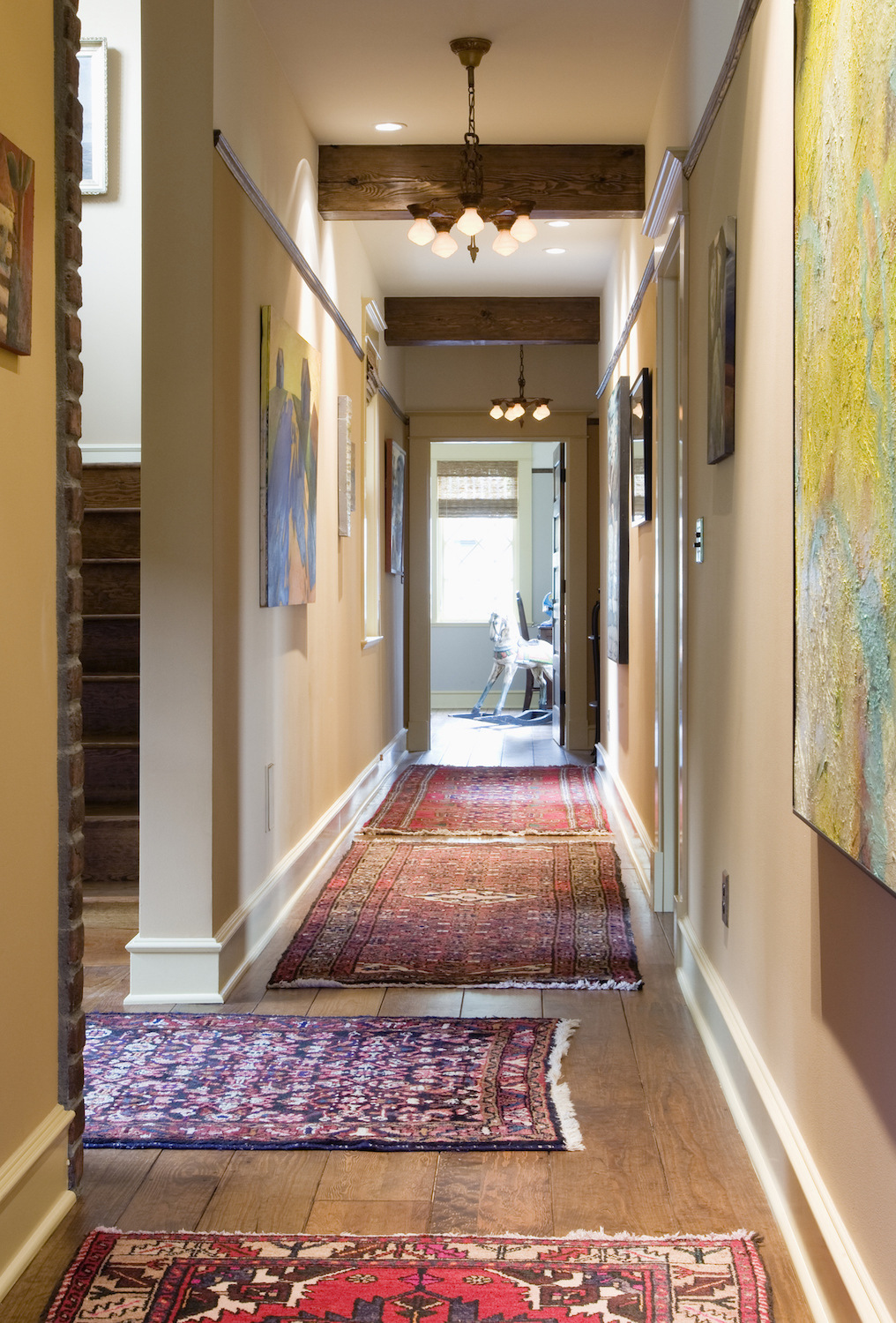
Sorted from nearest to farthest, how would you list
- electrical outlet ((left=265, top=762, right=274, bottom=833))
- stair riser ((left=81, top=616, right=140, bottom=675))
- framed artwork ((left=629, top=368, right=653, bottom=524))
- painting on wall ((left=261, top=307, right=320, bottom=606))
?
1. painting on wall ((left=261, top=307, right=320, bottom=606))
2. electrical outlet ((left=265, top=762, right=274, bottom=833))
3. framed artwork ((left=629, top=368, right=653, bottom=524))
4. stair riser ((left=81, top=616, right=140, bottom=675))

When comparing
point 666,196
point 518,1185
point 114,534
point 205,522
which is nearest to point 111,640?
point 114,534

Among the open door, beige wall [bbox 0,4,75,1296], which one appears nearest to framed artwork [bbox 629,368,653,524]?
beige wall [bbox 0,4,75,1296]

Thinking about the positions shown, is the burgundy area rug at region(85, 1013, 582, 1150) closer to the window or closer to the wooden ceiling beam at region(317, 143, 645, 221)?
the wooden ceiling beam at region(317, 143, 645, 221)

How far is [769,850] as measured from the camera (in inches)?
87.4

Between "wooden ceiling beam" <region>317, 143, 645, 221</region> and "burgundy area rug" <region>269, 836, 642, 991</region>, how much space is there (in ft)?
8.37

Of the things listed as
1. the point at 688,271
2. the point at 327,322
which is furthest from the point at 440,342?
the point at 688,271

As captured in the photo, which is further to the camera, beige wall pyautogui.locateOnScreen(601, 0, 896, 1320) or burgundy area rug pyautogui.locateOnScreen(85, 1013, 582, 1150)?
burgundy area rug pyautogui.locateOnScreen(85, 1013, 582, 1150)

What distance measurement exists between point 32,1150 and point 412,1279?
0.63 meters

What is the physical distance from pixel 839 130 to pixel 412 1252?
1712mm

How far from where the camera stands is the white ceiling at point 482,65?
370 cm

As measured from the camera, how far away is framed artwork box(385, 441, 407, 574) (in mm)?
7344

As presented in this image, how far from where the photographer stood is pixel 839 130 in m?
1.50

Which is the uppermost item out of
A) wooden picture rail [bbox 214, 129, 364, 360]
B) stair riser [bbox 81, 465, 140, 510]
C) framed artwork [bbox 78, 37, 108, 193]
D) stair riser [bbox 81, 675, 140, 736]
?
framed artwork [bbox 78, 37, 108, 193]

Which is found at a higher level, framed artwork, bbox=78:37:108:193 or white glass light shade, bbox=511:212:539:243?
framed artwork, bbox=78:37:108:193
